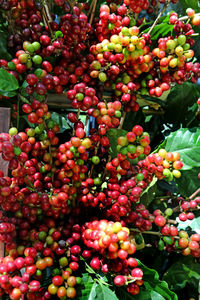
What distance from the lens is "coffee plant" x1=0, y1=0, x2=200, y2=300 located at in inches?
16.9

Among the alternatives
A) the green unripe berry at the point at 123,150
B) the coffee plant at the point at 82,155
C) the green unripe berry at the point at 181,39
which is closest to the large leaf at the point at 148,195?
the coffee plant at the point at 82,155

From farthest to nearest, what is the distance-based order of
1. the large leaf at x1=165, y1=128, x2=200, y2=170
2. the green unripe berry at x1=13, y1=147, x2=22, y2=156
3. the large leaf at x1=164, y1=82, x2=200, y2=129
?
the large leaf at x1=164, y1=82, x2=200, y2=129
the large leaf at x1=165, y1=128, x2=200, y2=170
the green unripe berry at x1=13, y1=147, x2=22, y2=156

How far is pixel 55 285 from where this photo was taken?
0.44 meters

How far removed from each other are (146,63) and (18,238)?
366 millimetres

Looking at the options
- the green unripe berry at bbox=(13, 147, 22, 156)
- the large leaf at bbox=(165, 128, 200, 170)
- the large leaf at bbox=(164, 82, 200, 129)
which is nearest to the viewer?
the green unripe berry at bbox=(13, 147, 22, 156)

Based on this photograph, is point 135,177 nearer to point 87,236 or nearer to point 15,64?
point 87,236

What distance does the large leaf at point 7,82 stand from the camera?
429 millimetres

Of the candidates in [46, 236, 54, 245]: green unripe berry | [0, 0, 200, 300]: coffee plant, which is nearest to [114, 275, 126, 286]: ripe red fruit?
[0, 0, 200, 300]: coffee plant

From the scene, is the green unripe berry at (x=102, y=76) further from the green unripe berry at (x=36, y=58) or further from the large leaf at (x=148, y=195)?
the large leaf at (x=148, y=195)

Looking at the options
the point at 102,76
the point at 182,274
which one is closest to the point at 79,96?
the point at 102,76

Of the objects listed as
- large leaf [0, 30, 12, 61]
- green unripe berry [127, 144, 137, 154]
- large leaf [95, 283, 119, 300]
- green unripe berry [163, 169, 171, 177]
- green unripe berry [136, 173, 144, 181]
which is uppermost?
large leaf [0, 30, 12, 61]

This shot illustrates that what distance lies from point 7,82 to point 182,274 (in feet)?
1.70

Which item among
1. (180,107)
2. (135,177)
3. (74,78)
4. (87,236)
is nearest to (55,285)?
(87,236)

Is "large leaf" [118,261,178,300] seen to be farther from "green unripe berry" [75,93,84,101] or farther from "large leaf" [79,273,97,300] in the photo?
"green unripe berry" [75,93,84,101]
